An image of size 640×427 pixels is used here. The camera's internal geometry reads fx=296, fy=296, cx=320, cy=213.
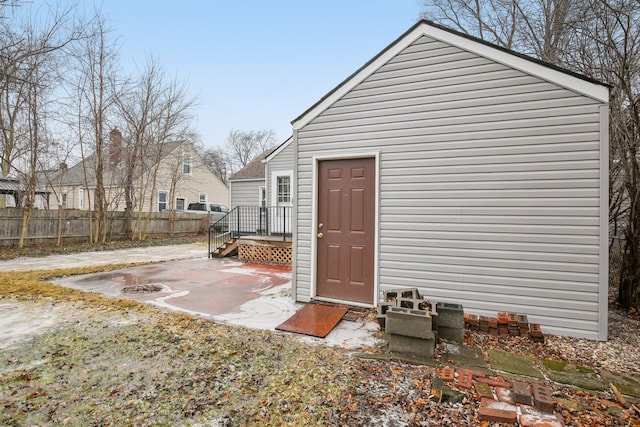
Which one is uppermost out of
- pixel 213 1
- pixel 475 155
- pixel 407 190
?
pixel 213 1

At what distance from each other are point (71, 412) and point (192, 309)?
2.35 meters

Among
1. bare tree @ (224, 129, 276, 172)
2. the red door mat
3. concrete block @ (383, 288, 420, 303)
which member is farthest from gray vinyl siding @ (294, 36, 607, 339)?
bare tree @ (224, 129, 276, 172)

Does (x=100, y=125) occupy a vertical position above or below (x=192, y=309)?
above

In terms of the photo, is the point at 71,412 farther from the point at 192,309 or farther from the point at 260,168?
the point at 260,168

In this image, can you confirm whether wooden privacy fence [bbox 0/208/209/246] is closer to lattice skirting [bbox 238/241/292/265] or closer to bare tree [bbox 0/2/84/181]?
bare tree [bbox 0/2/84/181]

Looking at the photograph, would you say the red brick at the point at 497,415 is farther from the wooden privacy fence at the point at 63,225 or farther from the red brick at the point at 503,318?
the wooden privacy fence at the point at 63,225

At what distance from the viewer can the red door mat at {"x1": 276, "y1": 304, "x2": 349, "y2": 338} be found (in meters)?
3.51

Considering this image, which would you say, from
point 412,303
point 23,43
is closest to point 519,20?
point 412,303

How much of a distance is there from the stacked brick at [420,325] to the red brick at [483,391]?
1.89 ft

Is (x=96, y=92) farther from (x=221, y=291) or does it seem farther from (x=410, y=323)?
(x=410, y=323)

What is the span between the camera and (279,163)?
1130cm

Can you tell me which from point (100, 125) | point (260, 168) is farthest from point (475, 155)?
point (100, 125)

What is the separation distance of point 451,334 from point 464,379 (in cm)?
87

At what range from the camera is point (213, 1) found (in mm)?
9820
